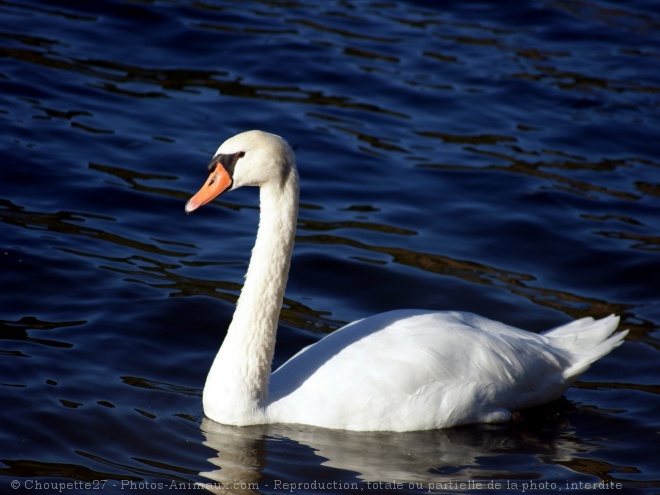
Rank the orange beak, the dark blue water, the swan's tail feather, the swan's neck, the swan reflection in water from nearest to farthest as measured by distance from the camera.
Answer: the swan reflection in water → the dark blue water → the orange beak → the swan's neck → the swan's tail feather

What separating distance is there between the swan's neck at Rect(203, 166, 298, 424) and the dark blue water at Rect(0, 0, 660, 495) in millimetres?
207

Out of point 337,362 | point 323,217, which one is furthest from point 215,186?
point 323,217

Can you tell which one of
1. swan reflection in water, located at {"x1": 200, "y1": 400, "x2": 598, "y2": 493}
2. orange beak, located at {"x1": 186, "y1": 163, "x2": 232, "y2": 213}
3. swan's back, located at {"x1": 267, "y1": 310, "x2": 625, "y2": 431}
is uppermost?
orange beak, located at {"x1": 186, "y1": 163, "x2": 232, "y2": 213}

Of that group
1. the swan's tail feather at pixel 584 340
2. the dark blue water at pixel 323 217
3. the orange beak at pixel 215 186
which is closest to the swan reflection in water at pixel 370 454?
the dark blue water at pixel 323 217

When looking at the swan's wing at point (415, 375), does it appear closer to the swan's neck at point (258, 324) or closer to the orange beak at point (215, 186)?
the swan's neck at point (258, 324)

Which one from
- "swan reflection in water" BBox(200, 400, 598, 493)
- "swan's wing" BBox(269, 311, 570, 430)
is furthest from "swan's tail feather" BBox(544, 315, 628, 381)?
"swan reflection in water" BBox(200, 400, 598, 493)

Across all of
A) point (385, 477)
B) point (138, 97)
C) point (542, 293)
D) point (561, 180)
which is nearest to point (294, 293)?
point (542, 293)

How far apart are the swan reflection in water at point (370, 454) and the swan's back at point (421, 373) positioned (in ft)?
0.36

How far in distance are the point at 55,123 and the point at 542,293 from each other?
596 cm

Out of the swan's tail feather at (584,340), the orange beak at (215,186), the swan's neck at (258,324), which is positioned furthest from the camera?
the swan's tail feather at (584,340)

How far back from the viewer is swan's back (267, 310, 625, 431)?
7.19 metres

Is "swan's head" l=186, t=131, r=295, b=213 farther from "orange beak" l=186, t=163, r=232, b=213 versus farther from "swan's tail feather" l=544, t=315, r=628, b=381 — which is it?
"swan's tail feather" l=544, t=315, r=628, b=381

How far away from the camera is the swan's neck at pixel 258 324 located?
7215mm

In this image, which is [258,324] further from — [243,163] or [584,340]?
[584,340]
